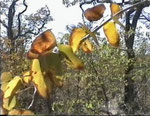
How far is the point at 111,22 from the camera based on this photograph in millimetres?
483

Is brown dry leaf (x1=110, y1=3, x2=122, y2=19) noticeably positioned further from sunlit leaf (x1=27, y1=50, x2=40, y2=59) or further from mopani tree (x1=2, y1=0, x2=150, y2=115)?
sunlit leaf (x1=27, y1=50, x2=40, y2=59)

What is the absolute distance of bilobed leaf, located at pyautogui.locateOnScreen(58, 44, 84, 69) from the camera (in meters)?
0.41

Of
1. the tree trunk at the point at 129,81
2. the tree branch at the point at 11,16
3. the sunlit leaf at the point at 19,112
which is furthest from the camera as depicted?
the tree branch at the point at 11,16

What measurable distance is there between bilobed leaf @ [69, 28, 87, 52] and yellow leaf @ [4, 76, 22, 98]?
67 millimetres

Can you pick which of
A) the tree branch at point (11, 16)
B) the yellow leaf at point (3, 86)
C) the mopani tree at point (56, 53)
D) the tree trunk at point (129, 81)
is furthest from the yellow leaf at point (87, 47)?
the tree branch at point (11, 16)

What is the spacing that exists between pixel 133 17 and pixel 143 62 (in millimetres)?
2174

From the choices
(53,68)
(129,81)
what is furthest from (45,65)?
(129,81)

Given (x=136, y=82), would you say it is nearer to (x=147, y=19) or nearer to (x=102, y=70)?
(x=102, y=70)

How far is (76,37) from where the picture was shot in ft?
1.46

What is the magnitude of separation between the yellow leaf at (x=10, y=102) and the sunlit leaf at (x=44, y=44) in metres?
0.05

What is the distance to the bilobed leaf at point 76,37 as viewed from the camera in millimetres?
436

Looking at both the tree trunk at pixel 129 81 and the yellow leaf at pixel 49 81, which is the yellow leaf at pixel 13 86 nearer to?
the yellow leaf at pixel 49 81

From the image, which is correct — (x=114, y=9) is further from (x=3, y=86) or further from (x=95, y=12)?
(x=3, y=86)

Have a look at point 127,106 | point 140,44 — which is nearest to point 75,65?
point 127,106
